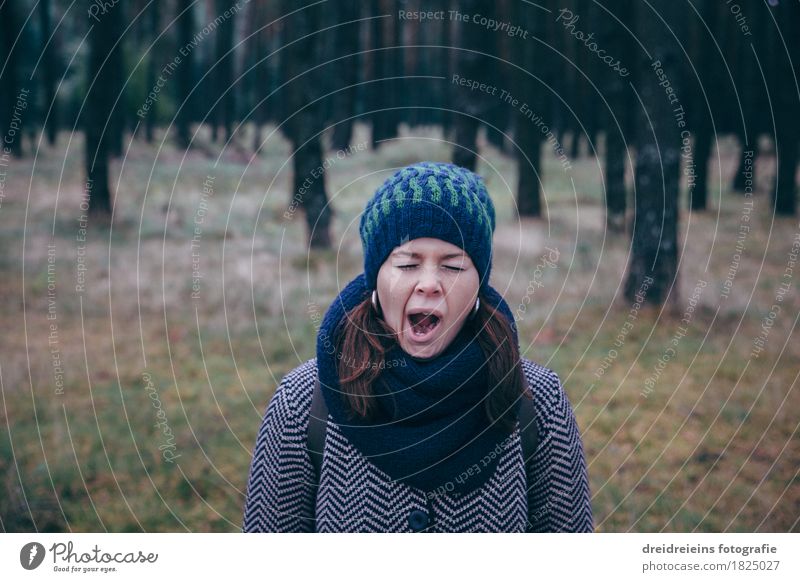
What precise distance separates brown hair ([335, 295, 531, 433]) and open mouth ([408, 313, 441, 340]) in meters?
0.06

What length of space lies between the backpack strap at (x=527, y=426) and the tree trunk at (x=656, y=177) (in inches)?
170

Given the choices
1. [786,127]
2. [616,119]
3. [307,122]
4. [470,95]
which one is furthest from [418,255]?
[786,127]

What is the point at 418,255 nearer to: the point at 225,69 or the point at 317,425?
the point at 317,425

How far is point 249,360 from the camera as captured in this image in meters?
5.14

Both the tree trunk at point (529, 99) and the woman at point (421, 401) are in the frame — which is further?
the tree trunk at point (529, 99)

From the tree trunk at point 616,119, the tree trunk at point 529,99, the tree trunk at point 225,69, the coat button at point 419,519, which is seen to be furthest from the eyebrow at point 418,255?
the tree trunk at point 616,119

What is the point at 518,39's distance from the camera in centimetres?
912

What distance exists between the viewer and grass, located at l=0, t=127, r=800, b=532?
142 inches

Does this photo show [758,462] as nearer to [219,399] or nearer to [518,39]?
[219,399]

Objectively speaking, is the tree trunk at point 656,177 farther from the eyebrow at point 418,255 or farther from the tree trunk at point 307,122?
the eyebrow at point 418,255

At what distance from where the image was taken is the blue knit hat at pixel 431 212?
165cm

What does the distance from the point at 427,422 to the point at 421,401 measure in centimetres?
6

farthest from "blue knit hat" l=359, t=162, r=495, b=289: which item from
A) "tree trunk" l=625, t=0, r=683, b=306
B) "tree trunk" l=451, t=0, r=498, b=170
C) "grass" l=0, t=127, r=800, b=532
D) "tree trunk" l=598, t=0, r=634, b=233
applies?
"tree trunk" l=598, t=0, r=634, b=233
